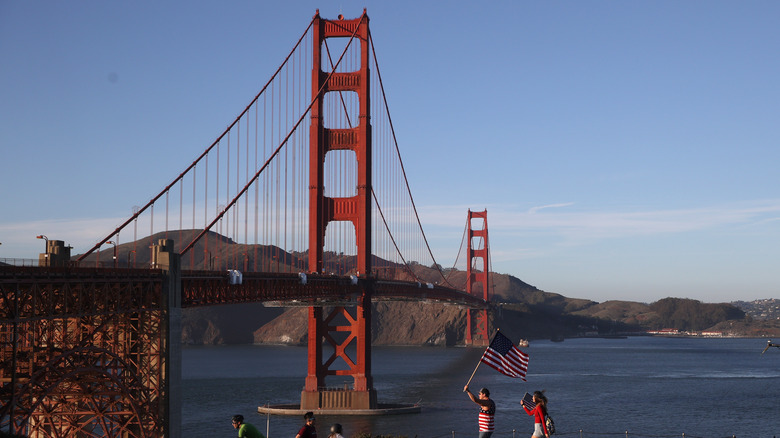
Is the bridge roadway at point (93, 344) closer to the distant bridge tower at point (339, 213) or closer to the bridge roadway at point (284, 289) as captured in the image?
the bridge roadway at point (284, 289)

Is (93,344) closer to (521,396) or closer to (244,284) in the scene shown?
(244,284)

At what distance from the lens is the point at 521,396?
7675 cm

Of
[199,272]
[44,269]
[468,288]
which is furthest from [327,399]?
[468,288]

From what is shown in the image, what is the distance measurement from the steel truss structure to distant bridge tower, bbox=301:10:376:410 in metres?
24.2

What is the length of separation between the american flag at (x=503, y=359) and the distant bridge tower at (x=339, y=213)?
36.1m

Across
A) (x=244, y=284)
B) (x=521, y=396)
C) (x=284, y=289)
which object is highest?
(x=244, y=284)

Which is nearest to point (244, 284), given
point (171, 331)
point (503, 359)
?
point (171, 331)

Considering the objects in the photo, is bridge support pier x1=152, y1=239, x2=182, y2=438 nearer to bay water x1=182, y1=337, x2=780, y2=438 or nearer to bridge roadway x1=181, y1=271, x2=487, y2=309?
bridge roadway x1=181, y1=271, x2=487, y2=309

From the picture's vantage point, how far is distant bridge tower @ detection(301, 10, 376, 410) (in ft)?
192

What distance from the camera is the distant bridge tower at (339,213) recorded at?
58625 millimetres

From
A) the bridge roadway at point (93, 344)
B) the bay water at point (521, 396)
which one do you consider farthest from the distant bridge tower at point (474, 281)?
the bridge roadway at point (93, 344)

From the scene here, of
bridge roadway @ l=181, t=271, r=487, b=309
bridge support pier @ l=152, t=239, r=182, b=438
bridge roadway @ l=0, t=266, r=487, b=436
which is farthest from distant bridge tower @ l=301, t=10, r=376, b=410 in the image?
bridge support pier @ l=152, t=239, r=182, b=438

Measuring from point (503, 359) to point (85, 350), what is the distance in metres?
14.6

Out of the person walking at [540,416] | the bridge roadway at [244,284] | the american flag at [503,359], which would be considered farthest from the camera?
the bridge roadway at [244,284]
